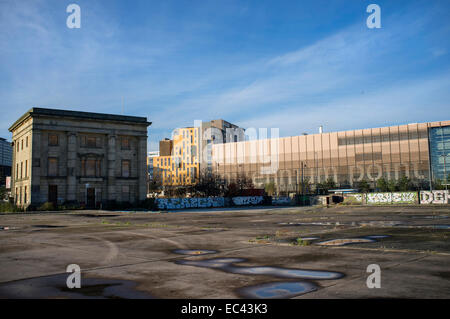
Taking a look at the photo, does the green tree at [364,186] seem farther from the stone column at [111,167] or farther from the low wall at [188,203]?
the stone column at [111,167]

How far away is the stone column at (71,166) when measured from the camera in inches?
2350

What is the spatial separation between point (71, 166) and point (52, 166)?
2783 mm

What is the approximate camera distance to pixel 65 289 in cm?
698

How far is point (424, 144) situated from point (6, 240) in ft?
354

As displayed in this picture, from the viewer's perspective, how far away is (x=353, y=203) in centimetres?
6134

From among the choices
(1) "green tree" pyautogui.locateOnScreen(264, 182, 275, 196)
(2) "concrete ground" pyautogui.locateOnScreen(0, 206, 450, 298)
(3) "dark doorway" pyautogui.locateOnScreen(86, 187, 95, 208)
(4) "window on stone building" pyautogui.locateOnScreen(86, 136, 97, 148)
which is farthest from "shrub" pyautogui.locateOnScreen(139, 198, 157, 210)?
(1) "green tree" pyautogui.locateOnScreen(264, 182, 275, 196)

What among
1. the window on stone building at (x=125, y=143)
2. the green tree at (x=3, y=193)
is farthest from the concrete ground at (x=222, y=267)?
the green tree at (x=3, y=193)

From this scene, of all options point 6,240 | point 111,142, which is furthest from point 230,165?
point 6,240

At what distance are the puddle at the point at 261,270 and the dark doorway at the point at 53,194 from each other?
55007mm

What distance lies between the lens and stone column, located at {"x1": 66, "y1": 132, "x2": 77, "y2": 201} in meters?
59.7

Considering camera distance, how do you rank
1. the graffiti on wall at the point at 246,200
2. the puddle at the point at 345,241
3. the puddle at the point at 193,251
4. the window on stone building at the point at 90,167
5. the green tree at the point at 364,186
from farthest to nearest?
the green tree at the point at 364,186, the graffiti on wall at the point at 246,200, the window on stone building at the point at 90,167, the puddle at the point at 345,241, the puddle at the point at 193,251

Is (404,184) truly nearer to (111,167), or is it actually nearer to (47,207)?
(111,167)
